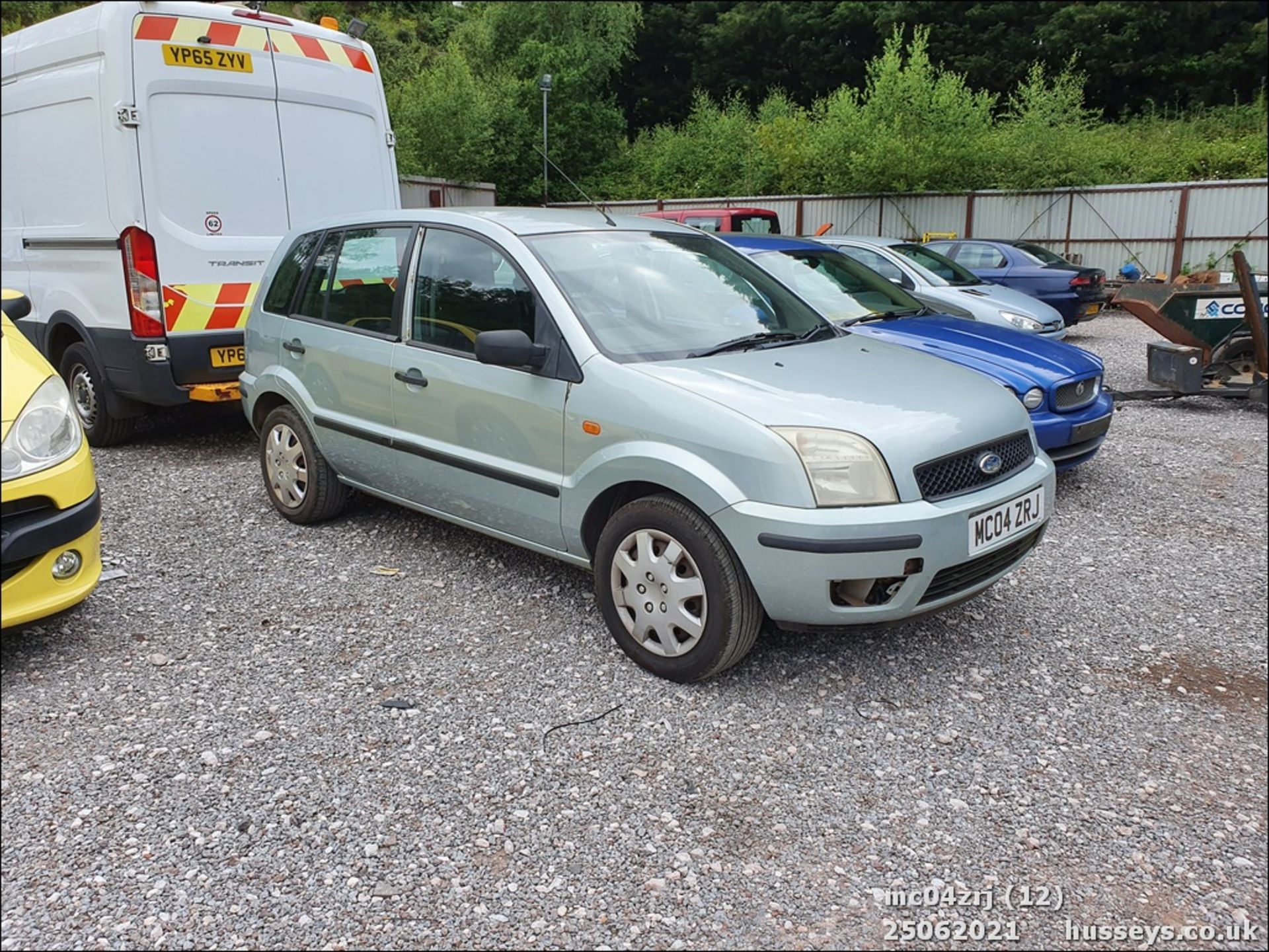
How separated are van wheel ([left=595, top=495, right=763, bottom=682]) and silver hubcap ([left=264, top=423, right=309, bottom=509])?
2226 mm

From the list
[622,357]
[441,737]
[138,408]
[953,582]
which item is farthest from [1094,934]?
[138,408]

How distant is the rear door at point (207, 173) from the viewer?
6.02 m

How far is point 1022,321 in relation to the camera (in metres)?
9.02

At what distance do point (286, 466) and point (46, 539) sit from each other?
73.4 inches

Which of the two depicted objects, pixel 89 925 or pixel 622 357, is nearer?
pixel 89 925

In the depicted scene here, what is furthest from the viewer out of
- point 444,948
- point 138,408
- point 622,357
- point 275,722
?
point 138,408

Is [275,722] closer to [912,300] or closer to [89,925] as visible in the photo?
[89,925]

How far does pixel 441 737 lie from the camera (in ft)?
10.4

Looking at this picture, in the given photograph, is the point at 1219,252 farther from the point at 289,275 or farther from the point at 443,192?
the point at 289,275

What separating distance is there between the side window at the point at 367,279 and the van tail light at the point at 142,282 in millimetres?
1889

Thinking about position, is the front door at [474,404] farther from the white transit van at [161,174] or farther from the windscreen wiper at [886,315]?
the windscreen wiper at [886,315]

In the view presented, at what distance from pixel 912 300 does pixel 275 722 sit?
17.3 ft

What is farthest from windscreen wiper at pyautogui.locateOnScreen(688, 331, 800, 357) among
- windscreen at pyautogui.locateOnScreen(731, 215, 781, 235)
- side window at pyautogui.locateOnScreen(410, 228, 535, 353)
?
windscreen at pyautogui.locateOnScreen(731, 215, 781, 235)

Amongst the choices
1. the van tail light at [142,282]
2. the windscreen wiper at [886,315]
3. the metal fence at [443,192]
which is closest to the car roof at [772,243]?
the windscreen wiper at [886,315]
